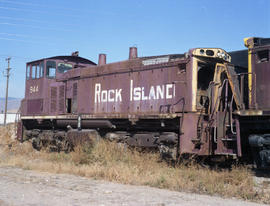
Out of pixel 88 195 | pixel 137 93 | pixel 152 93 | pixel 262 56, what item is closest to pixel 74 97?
pixel 137 93

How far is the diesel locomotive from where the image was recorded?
9.34 meters

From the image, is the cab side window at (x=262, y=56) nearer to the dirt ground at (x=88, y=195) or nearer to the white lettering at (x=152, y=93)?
the white lettering at (x=152, y=93)

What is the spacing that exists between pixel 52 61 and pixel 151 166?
8416mm

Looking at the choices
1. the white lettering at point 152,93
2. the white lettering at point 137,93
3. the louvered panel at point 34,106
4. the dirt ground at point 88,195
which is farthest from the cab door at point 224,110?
the louvered panel at point 34,106

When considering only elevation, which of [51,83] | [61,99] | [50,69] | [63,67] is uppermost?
[63,67]

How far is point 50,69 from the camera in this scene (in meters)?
Result: 15.9

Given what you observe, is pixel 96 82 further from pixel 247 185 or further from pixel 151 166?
pixel 247 185

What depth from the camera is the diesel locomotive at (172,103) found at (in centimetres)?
934

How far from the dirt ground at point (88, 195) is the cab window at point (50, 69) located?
824 centimetres

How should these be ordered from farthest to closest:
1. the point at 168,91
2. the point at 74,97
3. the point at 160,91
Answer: the point at 74,97
the point at 160,91
the point at 168,91

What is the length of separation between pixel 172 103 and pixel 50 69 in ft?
24.7

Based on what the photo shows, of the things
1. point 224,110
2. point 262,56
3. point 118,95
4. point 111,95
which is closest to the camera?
point 262,56

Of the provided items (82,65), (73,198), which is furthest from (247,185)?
(82,65)

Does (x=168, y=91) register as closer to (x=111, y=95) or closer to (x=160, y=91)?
(x=160, y=91)
